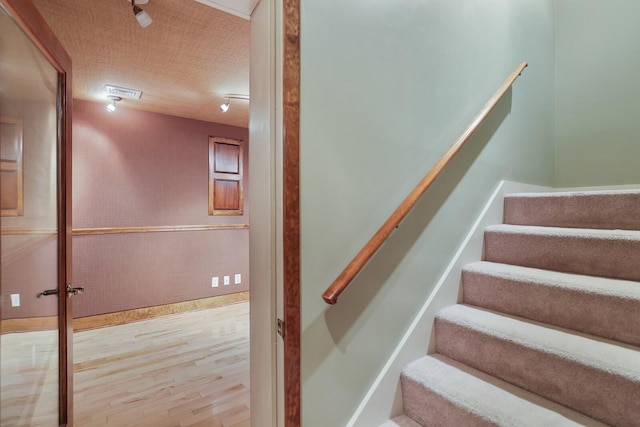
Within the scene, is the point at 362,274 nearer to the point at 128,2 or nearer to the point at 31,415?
the point at 31,415

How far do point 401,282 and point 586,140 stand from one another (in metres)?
2.34

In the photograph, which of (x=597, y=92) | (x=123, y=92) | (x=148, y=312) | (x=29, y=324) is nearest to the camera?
(x=29, y=324)

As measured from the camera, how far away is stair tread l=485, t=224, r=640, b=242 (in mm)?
1306

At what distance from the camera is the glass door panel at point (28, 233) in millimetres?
1002

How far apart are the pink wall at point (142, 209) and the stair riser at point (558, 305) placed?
3.50 meters

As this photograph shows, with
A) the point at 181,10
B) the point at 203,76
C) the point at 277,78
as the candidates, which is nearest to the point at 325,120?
the point at 277,78

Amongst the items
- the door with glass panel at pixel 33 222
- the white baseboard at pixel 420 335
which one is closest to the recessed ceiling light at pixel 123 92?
the door with glass panel at pixel 33 222

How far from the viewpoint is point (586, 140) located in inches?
94.7

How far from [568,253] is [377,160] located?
1.13 metres

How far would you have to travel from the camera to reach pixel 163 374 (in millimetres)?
2381

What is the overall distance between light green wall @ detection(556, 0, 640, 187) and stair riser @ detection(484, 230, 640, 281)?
141 cm

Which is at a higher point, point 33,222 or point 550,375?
point 33,222

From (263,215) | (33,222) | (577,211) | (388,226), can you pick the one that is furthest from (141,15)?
(577,211)

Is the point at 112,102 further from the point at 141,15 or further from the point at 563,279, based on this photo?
the point at 563,279
